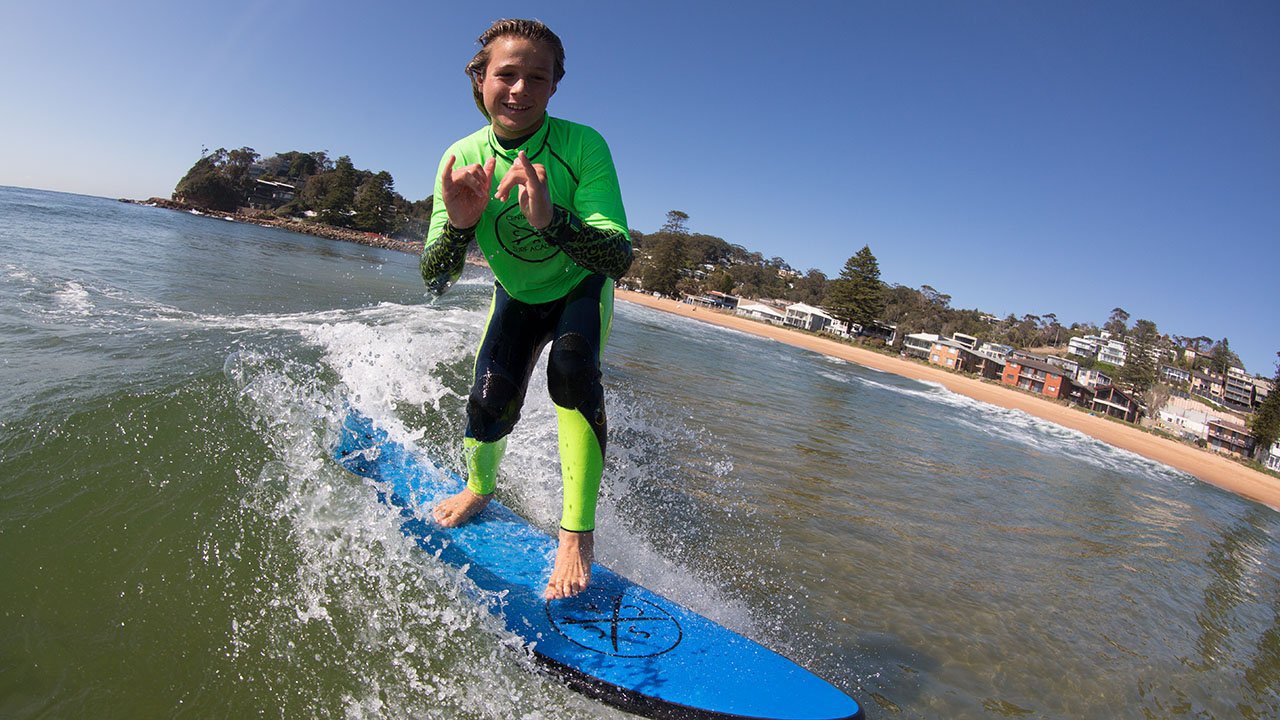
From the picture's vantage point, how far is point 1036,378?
6419 centimetres

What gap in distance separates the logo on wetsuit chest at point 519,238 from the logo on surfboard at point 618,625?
161 cm

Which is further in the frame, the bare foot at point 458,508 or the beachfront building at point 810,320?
the beachfront building at point 810,320

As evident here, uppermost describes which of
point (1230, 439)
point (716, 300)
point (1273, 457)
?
point (716, 300)

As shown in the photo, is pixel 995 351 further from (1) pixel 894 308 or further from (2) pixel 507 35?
(2) pixel 507 35

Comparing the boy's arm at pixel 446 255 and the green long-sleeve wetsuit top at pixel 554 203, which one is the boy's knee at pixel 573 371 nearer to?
the green long-sleeve wetsuit top at pixel 554 203

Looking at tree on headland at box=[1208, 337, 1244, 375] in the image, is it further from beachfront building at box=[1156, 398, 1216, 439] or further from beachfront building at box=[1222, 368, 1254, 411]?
beachfront building at box=[1156, 398, 1216, 439]

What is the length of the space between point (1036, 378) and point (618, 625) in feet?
249

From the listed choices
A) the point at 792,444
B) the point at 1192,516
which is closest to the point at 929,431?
the point at 1192,516

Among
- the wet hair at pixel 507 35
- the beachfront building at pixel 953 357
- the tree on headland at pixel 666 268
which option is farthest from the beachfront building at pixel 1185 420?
the tree on headland at pixel 666 268

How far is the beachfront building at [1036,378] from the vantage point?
6144 centimetres

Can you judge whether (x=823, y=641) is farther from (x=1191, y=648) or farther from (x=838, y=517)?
(x=1191, y=648)

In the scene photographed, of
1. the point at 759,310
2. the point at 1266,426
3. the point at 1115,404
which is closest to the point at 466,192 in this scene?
the point at 1266,426

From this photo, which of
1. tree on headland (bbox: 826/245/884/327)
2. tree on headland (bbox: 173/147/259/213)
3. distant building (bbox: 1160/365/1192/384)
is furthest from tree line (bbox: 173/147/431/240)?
distant building (bbox: 1160/365/1192/384)

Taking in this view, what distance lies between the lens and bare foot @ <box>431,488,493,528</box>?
3238 mm
